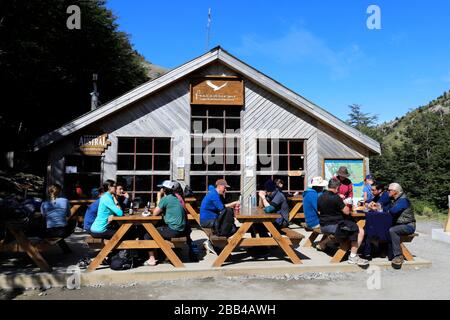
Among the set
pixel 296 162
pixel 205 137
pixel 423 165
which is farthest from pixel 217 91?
pixel 423 165

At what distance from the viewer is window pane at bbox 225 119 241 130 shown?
11.3 m

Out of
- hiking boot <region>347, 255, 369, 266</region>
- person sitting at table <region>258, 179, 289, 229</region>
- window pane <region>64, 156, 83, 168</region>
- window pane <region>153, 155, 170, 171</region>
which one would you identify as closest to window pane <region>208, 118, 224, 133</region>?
window pane <region>153, 155, 170, 171</region>

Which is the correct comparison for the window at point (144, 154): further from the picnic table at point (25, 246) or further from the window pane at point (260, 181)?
the picnic table at point (25, 246)

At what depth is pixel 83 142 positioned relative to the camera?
10.4 meters

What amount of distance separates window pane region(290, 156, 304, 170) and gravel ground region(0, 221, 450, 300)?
6053mm

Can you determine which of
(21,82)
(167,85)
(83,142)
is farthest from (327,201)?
(21,82)

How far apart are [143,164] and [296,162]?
4969mm

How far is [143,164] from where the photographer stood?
433 inches

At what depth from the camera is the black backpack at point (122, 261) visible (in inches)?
211

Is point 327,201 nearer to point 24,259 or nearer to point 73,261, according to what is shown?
point 73,261

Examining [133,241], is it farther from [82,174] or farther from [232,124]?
[232,124]

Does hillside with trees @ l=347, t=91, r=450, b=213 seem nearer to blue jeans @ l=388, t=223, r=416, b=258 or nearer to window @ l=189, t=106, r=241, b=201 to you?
window @ l=189, t=106, r=241, b=201

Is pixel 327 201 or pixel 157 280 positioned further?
pixel 327 201
